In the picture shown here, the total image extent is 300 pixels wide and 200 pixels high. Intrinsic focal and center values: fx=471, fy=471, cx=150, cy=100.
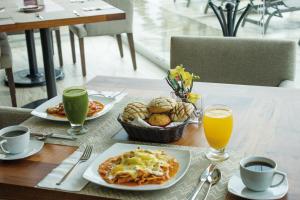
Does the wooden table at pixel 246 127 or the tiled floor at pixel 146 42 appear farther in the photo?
the tiled floor at pixel 146 42

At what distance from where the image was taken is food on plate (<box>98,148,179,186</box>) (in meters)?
1.11

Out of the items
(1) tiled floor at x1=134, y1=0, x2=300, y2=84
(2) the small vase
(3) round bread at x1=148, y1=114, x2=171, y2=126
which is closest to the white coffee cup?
(3) round bread at x1=148, y1=114, x2=171, y2=126

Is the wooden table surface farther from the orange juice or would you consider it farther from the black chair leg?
the orange juice

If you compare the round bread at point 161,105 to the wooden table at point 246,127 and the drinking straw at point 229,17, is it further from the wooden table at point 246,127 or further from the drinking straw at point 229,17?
the drinking straw at point 229,17

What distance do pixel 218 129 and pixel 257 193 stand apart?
8.9 inches

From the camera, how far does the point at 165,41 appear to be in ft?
15.7

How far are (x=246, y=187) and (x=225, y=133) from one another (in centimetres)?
20

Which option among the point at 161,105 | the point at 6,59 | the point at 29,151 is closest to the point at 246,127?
the point at 161,105

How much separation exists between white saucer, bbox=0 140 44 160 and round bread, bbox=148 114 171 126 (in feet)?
1.04

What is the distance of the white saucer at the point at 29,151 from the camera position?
4.10 ft

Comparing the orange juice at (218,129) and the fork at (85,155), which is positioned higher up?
the orange juice at (218,129)

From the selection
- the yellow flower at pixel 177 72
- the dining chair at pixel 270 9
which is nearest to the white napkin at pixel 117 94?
the yellow flower at pixel 177 72

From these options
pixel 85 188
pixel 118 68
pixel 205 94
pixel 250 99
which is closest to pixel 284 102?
pixel 250 99

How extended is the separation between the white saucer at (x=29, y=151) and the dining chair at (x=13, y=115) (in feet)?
1.63
